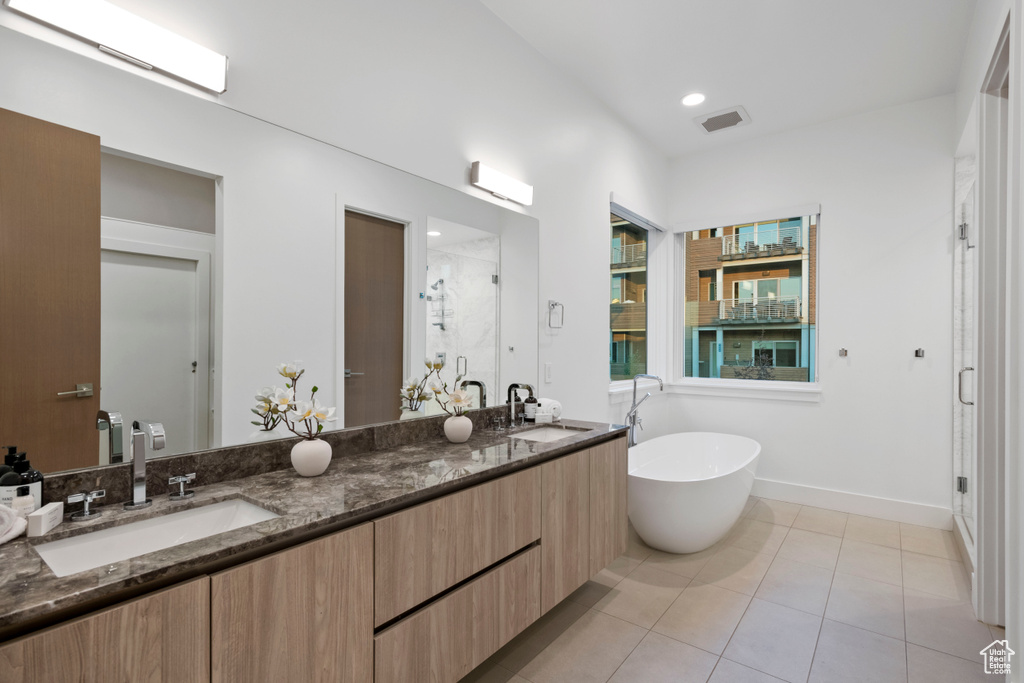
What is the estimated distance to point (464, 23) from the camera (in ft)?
7.45

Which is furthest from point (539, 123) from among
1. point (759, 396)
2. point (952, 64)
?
point (759, 396)

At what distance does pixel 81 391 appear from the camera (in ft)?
3.97

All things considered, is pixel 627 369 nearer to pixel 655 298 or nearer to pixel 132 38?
pixel 655 298

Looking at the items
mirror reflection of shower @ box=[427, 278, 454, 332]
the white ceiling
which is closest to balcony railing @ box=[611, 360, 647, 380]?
the white ceiling

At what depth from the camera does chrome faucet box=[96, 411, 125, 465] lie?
1.23 meters

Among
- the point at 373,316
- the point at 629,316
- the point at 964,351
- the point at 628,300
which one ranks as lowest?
the point at 964,351

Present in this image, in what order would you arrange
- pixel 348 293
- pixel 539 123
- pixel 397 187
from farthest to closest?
pixel 539 123 < pixel 397 187 < pixel 348 293

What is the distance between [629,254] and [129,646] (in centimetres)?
370

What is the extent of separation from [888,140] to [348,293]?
367 cm

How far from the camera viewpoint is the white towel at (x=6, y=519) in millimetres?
963

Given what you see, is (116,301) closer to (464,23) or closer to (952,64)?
(464,23)

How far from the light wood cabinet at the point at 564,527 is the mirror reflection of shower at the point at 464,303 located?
0.57 m

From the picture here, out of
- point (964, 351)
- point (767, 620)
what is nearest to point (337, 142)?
point (767, 620)

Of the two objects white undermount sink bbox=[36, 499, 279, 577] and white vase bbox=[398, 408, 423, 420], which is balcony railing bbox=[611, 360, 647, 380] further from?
white undermount sink bbox=[36, 499, 279, 577]
